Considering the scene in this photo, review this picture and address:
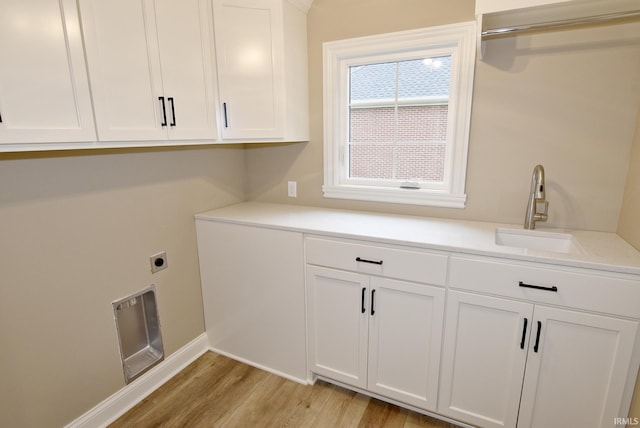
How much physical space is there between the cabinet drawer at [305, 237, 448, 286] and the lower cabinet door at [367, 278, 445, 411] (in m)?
0.05

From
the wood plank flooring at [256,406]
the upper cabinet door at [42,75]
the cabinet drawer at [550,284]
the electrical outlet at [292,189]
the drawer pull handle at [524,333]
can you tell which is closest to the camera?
the upper cabinet door at [42,75]

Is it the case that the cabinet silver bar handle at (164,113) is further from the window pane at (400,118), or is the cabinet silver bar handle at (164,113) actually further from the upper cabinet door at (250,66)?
the window pane at (400,118)

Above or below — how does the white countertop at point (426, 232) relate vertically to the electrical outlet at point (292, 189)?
below

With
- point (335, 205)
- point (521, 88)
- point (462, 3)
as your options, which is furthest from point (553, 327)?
point (462, 3)

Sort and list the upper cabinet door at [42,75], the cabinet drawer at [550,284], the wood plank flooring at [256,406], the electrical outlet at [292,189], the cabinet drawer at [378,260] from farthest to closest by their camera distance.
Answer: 1. the electrical outlet at [292,189]
2. the wood plank flooring at [256,406]
3. the cabinet drawer at [378,260]
4. the cabinet drawer at [550,284]
5. the upper cabinet door at [42,75]

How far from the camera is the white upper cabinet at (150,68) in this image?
53.6 inches

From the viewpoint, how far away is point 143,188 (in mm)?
1892

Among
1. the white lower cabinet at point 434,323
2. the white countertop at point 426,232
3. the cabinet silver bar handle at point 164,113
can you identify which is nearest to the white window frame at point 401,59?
the white countertop at point 426,232

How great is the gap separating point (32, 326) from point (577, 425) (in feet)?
7.89

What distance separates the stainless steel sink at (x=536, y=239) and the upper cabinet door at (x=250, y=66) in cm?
140

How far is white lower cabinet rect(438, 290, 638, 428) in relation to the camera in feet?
4.49

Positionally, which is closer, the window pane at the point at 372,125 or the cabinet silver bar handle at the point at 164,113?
the cabinet silver bar handle at the point at 164,113

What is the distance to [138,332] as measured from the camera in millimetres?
2018

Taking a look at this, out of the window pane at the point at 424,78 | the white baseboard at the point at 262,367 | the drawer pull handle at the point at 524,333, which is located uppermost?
the window pane at the point at 424,78
